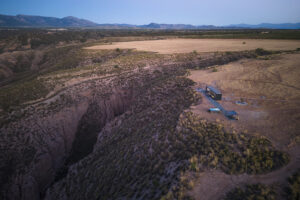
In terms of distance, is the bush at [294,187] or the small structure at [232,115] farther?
the small structure at [232,115]

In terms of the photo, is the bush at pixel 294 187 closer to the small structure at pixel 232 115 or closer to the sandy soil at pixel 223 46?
the small structure at pixel 232 115

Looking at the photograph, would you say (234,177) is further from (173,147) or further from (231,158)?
(173,147)

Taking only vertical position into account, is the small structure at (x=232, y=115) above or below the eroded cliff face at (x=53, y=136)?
above

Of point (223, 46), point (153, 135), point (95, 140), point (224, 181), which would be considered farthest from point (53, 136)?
point (223, 46)

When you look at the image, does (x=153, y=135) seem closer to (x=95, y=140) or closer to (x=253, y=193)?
(x=253, y=193)

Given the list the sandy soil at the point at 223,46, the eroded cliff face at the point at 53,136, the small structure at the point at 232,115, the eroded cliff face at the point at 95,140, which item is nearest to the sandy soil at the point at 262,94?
the small structure at the point at 232,115
